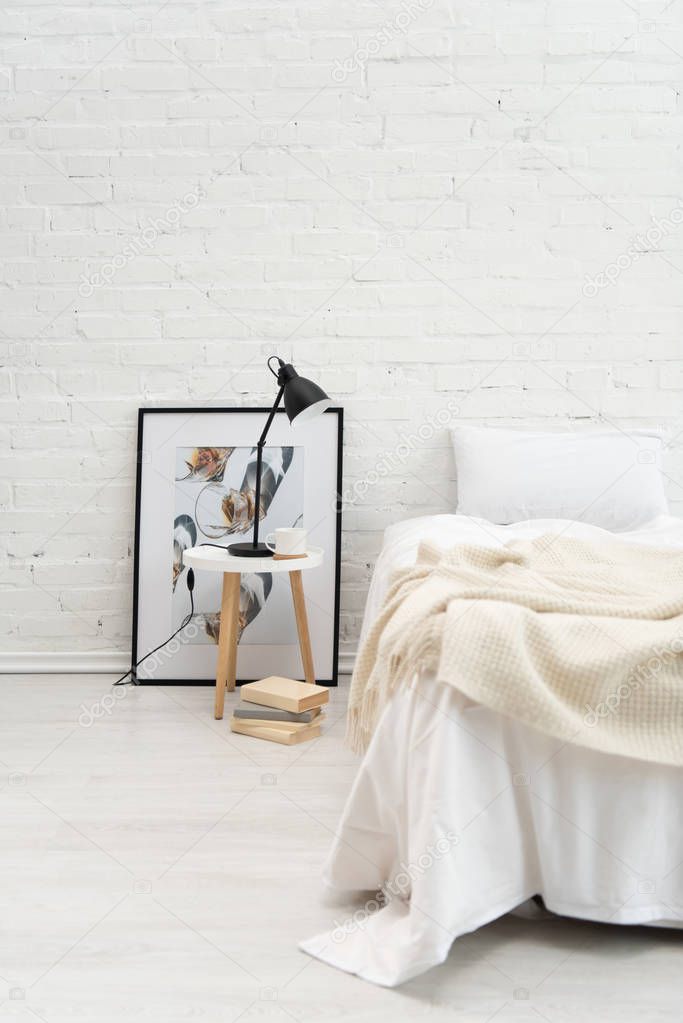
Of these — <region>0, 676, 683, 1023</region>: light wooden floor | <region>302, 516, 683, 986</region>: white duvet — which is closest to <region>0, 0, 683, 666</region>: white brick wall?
<region>0, 676, 683, 1023</region>: light wooden floor

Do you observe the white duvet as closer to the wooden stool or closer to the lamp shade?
the wooden stool

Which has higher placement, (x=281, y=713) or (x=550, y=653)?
(x=550, y=653)

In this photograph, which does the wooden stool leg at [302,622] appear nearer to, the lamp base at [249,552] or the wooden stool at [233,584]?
the wooden stool at [233,584]

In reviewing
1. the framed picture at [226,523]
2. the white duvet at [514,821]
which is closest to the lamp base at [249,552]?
the framed picture at [226,523]

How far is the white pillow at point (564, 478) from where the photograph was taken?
279cm

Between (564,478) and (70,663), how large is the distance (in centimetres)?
183

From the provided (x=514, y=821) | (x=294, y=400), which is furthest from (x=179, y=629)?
(x=514, y=821)

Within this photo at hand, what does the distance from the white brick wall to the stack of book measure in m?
0.95

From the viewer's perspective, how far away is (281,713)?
2.46 metres

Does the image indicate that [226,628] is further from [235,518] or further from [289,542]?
[235,518]

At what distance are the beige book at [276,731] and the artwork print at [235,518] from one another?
0.58 meters

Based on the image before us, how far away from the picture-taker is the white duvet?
4.49 feet

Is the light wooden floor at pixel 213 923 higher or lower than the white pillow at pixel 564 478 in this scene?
lower

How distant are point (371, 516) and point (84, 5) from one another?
6.65 feet
